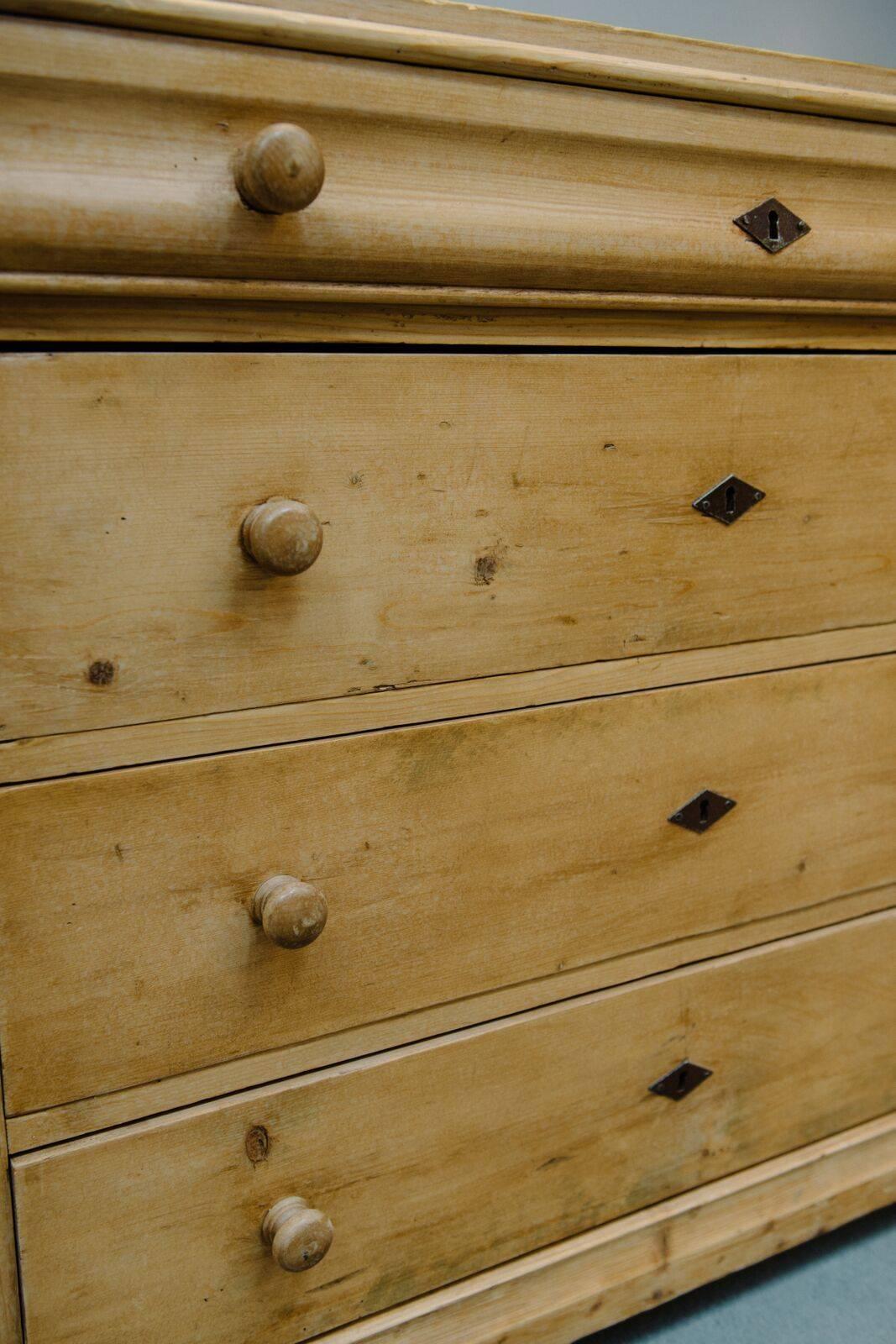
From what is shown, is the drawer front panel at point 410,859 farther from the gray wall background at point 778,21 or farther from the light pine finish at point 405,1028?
the gray wall background at point 778,21

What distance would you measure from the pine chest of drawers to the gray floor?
8 centimetres

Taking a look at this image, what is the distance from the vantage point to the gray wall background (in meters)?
1.20

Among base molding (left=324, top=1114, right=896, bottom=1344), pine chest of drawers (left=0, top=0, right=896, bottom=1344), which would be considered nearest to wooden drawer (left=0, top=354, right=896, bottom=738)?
pine chest of drawers (left=0, top=0, right=896, bottom=1344)

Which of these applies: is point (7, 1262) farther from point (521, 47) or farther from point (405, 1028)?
point (521, 47)

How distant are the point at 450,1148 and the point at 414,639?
0.40 metres

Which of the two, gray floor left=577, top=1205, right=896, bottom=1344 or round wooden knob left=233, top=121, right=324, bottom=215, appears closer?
round wooden knob left=233, top=121, right=324, bottom=215

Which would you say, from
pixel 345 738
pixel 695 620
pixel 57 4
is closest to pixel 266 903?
pixel 345 738

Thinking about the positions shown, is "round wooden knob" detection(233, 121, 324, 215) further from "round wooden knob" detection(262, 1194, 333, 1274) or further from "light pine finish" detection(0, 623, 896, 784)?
"round wooden knob" detection(262, 1194, 333, 1274)

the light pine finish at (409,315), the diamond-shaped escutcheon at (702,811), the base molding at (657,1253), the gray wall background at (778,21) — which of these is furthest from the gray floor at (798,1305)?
the gray wall background at (778,21)

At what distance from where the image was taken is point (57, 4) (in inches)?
21.0

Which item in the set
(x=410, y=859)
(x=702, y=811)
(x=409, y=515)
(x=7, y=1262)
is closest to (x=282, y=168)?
(x=409, y=515)

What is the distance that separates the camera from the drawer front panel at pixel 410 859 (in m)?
0.66

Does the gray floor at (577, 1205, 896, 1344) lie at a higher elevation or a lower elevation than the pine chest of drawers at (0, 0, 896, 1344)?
lower

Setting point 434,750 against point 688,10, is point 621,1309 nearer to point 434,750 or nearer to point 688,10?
point 434,750
